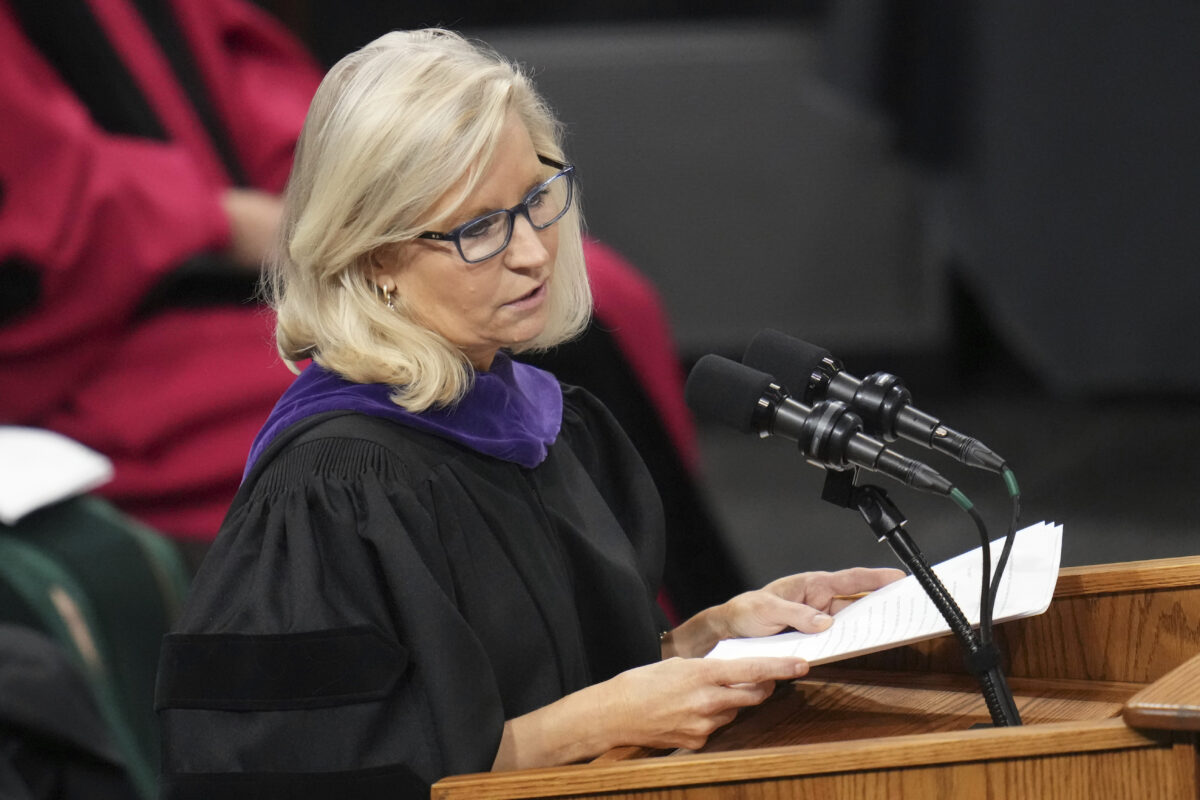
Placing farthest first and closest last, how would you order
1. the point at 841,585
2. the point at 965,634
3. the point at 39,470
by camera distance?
1. the point at 39,470
2. the point at 841,585
3. the point at 965,634

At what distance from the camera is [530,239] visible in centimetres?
121

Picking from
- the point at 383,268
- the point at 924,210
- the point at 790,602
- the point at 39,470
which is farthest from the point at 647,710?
the point at 924,210

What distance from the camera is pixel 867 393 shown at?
1116 millimetres

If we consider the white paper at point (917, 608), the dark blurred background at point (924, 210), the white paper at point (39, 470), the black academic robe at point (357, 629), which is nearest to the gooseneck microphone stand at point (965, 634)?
the white paper at point (917, 608)

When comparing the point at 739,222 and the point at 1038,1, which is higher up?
the point at 1038,1

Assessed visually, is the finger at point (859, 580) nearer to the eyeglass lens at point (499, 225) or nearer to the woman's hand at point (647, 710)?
the woman's hand at point (647, 710)

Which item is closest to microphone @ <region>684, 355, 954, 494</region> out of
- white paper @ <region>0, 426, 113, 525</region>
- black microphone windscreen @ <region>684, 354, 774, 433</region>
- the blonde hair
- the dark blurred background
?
black microphone windscreen @ <region>684, 354, 774, 433</region>

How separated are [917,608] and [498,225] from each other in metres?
0.42

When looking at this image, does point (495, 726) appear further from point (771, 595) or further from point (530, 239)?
point (530, 239)

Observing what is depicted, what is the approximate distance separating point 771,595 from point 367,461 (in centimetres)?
35

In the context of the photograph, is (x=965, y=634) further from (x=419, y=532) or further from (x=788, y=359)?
(x=419, y=532)

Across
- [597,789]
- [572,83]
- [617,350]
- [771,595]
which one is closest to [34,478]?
[617,350]

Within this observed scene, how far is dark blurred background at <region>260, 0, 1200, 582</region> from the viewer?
335 cm

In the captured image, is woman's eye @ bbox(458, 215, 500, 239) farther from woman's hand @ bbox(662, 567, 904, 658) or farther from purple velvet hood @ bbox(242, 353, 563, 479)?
woman's hand @ bbox(662, 567, 904, 658)
